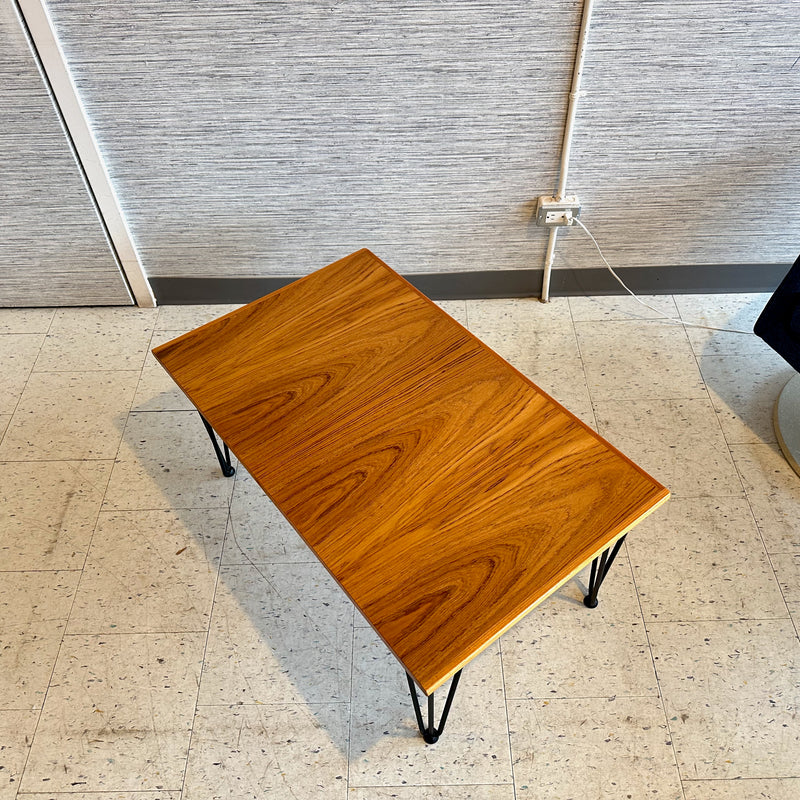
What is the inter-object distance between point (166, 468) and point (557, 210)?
1345mm

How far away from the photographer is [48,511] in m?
1.96

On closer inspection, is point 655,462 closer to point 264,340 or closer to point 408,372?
point 408,372

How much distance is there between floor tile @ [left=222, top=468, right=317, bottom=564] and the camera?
185 cm

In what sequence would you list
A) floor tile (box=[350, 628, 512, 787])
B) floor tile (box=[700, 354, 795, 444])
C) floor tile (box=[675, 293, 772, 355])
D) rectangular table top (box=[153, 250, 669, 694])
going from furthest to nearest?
1. floor tile (box=[675, 293, 772, 355])
2. floor tile (box=[700, 354, 795, 444])
3. floor tile (box=[350, 628, 512, 787])
4. rectangular table top (box=[153, 250, 669, 694])

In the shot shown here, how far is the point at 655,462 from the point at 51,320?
1949 millimetres

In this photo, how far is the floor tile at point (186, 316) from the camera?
2.43m

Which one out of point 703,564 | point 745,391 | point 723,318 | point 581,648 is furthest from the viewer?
point 723,318

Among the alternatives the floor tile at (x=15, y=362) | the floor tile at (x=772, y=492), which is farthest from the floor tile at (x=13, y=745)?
the floor tile at (x=772, y=492)

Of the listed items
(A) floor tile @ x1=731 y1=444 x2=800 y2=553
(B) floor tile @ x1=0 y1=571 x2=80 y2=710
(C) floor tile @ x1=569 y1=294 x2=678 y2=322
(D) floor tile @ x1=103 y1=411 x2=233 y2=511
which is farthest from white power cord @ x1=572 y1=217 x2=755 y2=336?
(B) floor tile @ x1=0 y1=571 x2=80 y2=710

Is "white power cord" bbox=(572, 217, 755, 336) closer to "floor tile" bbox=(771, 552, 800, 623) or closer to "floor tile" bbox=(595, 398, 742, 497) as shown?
"floor tile" bbox=(595, 398, 742, 497)

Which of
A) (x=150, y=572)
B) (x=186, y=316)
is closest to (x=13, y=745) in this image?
(x=150, y=572)

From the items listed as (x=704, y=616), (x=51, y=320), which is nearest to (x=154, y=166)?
(x=51, y=320)

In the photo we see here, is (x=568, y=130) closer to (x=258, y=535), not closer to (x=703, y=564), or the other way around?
(x=703, y=564)

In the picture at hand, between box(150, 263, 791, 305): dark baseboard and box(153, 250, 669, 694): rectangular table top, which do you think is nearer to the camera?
box(153, 250, 669, 694): rectangular table top
